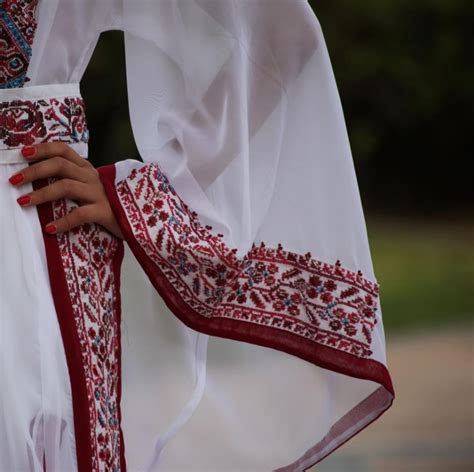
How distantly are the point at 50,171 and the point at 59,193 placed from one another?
27mm

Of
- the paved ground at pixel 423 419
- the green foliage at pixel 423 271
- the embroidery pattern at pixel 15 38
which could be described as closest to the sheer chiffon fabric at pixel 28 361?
the embroidery pattern at pixel 15 38

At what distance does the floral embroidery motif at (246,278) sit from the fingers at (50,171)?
67mm

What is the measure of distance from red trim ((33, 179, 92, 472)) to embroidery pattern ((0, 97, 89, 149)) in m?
0.13

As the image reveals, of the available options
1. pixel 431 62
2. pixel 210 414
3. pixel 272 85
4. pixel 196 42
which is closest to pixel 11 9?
pixel 196 42

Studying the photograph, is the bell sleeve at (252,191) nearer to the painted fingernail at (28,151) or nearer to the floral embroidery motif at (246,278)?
the floral embroidery motif at (246,278)

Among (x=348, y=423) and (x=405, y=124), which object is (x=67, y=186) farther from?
(x=405, y=124)

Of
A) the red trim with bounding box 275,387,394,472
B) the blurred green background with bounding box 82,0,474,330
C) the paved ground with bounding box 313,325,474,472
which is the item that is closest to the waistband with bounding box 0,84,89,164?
the red trim with bounding box 275,387,394,472

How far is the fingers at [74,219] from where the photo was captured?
1.34 m

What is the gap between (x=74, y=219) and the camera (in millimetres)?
1358

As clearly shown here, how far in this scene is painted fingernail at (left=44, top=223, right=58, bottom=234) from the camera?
1341mm

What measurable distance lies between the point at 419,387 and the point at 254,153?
130 inches

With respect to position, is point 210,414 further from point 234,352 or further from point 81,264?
point 81,264

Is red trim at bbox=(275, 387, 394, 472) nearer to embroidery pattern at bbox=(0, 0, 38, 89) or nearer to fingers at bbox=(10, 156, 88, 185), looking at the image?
fingers at bbox=(10, 156, 88, 185)

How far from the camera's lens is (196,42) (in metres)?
1.45
